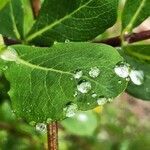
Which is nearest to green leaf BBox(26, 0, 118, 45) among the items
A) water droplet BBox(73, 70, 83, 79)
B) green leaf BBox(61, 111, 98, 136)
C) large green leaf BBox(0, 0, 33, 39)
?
large green leaf BBox(0, 0, 33, 39)

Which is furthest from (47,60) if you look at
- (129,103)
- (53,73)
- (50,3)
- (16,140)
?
→ (129,103)

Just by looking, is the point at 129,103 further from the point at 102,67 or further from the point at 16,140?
the point at 102,67

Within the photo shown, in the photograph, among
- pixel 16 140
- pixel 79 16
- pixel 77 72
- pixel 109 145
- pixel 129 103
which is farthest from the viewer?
pixel 129 103

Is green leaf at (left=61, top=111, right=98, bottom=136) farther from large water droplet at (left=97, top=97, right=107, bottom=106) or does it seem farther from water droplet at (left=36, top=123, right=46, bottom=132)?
large water droplet at (left=97, top=97, right=107, bottom=106)

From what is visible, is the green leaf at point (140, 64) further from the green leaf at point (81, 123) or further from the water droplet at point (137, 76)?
the green leaf at point (81, 123)

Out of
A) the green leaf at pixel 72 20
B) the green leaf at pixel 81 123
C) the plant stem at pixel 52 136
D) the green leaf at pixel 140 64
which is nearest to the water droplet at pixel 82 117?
the green leaf at pixel 81 123

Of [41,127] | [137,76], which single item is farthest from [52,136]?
[137,76]

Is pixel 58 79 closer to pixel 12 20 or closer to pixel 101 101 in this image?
pixel 101 101
